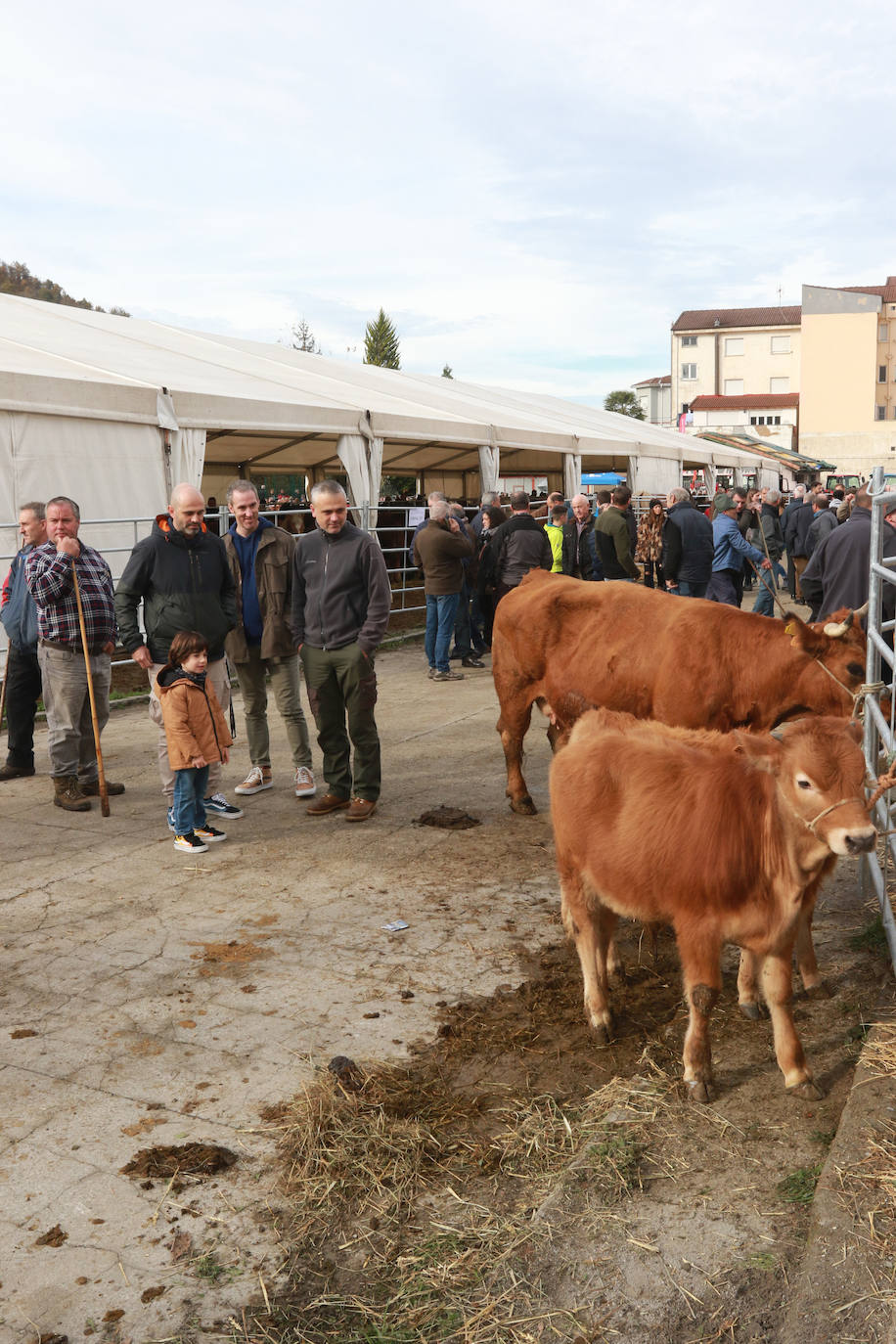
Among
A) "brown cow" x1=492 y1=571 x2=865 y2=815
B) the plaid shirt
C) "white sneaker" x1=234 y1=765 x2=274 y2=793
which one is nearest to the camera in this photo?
"brown cow" x1=492 y1=571 x2=865 y2=815

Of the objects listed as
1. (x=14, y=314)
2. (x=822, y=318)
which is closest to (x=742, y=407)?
(x=822, y=318)

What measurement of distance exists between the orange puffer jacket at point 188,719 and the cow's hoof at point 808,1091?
3557 millimetres

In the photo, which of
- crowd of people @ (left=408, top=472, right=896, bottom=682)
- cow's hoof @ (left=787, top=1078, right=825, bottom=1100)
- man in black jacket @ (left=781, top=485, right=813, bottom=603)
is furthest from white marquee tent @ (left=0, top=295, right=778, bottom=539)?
cow's hoof @ (left=787, top=1078, right=825, bottom=1100)

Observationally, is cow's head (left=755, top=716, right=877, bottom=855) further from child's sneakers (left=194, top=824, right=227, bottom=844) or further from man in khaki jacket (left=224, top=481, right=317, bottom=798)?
man in khaki jacket (left=224, top=481, right=317, bottom=798)

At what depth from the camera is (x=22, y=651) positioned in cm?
741

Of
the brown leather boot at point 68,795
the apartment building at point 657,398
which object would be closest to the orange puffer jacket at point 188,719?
the brown leather boot at point 68,795

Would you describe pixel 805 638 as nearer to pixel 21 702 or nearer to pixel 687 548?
pixel 21 702

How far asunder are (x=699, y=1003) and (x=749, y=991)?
620mm

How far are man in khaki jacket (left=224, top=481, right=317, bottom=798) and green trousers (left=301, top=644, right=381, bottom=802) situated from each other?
0.36 metres

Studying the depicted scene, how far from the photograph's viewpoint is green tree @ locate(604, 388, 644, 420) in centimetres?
8712

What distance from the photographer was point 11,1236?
2.73 m

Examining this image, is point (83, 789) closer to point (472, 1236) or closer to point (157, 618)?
point (157, 618)

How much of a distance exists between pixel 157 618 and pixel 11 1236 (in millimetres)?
3901

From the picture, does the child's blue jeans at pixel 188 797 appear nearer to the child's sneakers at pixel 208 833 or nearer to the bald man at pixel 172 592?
the child's sneakers at pixel 208 833
